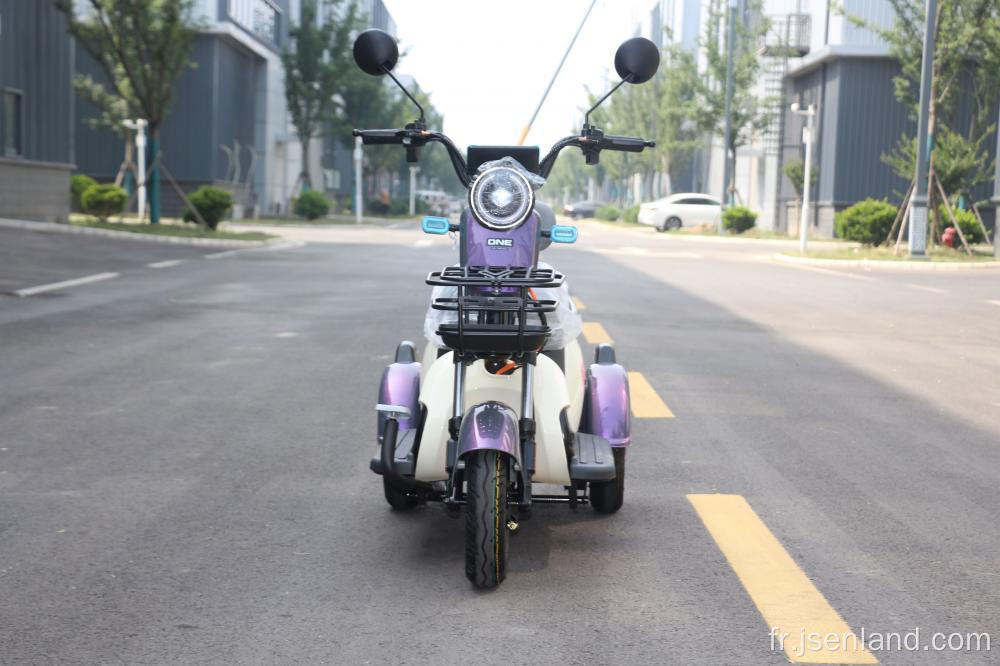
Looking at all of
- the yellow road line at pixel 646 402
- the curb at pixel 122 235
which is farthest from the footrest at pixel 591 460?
the curb at pixel 122 235

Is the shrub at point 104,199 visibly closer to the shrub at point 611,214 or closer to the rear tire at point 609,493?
the rear tire at point 609,493

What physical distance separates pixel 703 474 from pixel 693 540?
1086 millimetres

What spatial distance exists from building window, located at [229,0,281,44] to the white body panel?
140ft

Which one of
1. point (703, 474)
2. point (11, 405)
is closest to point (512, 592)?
point (703, 474)

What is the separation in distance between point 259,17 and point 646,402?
45.1 metres

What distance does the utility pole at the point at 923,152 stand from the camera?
24547 mm

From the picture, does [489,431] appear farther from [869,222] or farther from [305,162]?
[305,162]

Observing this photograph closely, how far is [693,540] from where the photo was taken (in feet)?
14.6

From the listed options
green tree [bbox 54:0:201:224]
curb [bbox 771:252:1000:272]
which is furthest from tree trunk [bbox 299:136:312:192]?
curb [bbox 771:252:1000:272]

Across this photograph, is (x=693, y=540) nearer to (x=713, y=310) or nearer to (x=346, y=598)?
(x=346, y=598)

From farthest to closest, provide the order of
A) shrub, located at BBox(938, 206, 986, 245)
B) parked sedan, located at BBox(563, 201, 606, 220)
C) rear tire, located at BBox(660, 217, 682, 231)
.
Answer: parked sedan, located at BBox(563, 201, 606, 220) < rear tire, located at BBox(660, 217, 682, 231) < shrub, located at BBox(938, 206, 986, 245)

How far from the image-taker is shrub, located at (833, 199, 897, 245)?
28.2 m

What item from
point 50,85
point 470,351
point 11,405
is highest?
point 50,85

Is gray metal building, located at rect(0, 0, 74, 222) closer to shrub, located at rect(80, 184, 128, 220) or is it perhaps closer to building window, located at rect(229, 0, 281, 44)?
shrub, located at rect(80, 184, 128, 220)
